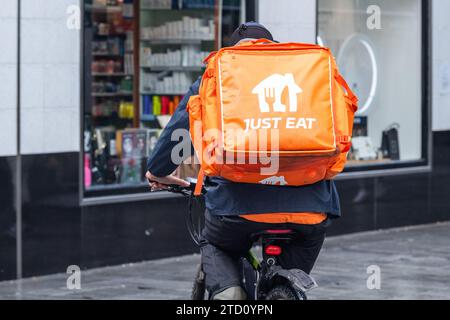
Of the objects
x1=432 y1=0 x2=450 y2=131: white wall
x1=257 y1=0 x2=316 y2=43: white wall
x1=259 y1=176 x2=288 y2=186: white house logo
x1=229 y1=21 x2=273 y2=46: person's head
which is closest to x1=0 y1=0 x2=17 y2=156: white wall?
x1=257 y1=0 x2=316 y2=43: white wall

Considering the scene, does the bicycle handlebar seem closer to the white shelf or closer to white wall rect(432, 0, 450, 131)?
the white shelf

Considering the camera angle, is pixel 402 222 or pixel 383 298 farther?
pixel 402 222

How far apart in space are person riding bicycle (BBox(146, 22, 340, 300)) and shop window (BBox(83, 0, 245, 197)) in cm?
487

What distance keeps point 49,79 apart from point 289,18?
305 cm

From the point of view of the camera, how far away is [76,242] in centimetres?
956

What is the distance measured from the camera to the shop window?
10.1 meters

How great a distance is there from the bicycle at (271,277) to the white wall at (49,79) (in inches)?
168

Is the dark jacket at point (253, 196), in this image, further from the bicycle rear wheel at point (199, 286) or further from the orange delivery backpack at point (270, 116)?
the bicycle rear wheel at point (199, 286)

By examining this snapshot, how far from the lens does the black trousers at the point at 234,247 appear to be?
196 inches

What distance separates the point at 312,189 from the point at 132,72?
6.04 metres

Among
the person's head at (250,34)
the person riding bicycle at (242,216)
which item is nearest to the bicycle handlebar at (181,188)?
the person riding bicycle at (242,216)
